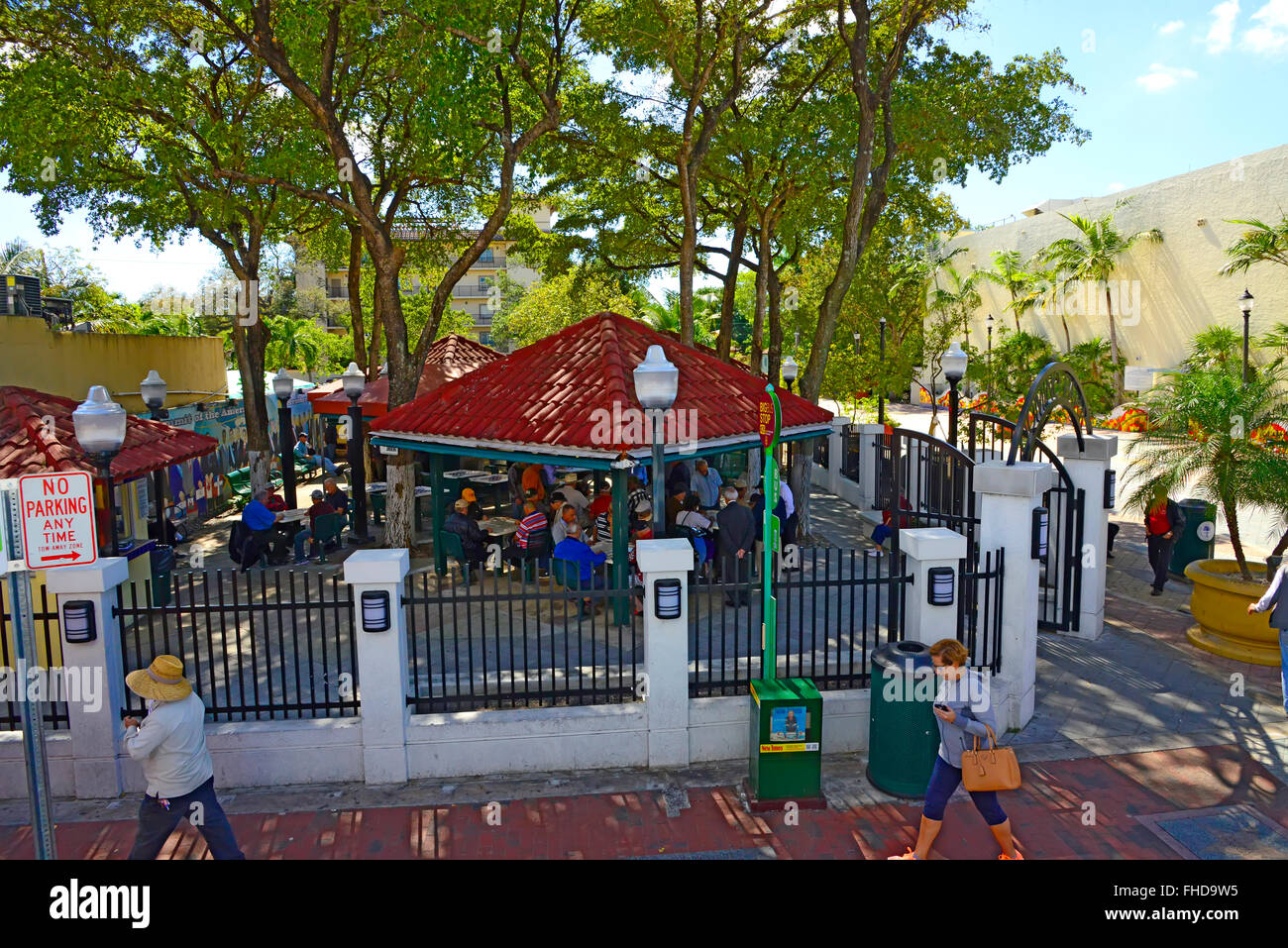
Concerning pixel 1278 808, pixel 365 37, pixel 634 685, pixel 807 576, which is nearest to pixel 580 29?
pixel 365 37

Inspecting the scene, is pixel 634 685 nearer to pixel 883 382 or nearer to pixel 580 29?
pixel 580 29

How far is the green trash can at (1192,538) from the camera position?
41.9ft

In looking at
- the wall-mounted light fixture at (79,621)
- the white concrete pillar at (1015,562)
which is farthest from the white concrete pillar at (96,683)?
the white concrete pillar at (1015,562)

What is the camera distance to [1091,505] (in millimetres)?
10727

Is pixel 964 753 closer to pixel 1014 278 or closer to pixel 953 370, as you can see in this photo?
pixel 953 370

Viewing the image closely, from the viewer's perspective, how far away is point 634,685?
25.2 feet

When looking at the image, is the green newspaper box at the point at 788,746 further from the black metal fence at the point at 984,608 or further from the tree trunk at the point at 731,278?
the tree trunk at the point at 731,278

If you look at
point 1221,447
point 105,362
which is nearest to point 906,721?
point 1221,447

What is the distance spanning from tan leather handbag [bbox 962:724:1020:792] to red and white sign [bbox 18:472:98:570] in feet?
17.8

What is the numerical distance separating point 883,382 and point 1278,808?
642 inches

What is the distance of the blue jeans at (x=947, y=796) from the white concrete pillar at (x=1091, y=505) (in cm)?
551

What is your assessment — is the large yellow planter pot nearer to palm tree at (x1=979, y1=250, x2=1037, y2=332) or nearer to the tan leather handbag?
the tan leather handbag

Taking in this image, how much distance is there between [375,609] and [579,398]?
5.11 meters
